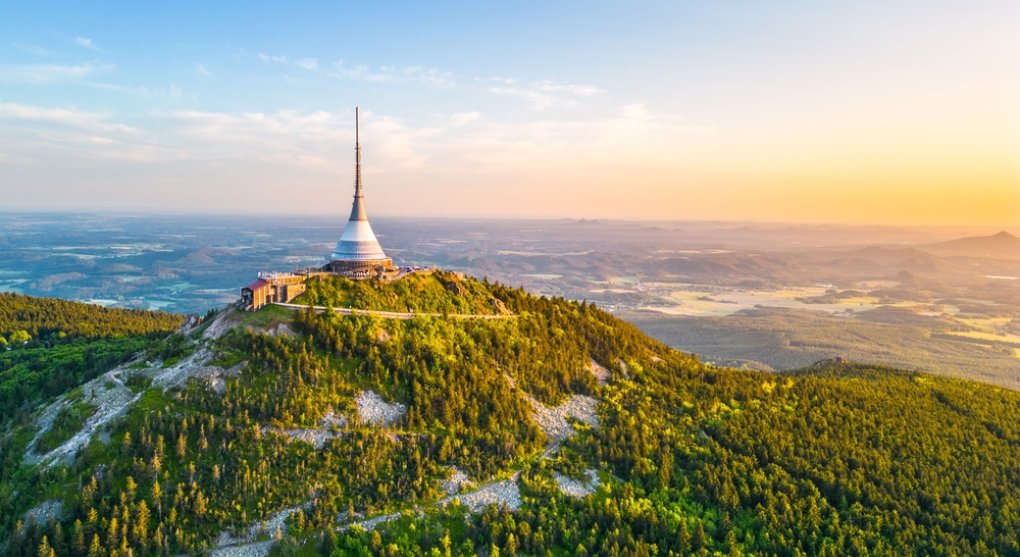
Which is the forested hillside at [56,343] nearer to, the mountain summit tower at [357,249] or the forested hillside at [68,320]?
the forested hillside at [68,320]

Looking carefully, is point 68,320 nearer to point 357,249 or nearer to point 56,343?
point 56,343

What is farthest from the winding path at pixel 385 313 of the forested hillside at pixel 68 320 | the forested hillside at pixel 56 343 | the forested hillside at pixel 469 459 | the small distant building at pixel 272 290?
the forested hillside at pixel 68 320

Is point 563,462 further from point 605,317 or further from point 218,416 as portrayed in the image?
point 605,317

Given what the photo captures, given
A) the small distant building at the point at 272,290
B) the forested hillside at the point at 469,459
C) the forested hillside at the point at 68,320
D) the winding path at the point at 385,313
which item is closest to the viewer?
the forested hillside at the point at 469,459

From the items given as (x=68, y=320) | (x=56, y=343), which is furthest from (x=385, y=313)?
(x=68, y=320)

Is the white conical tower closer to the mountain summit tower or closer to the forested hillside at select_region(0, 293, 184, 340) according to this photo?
the mountain summit tower

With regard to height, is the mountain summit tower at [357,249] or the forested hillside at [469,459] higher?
the mountain summit tower at [357,249]

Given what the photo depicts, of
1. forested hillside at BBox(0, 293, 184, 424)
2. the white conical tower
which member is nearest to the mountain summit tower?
the white conical tower
